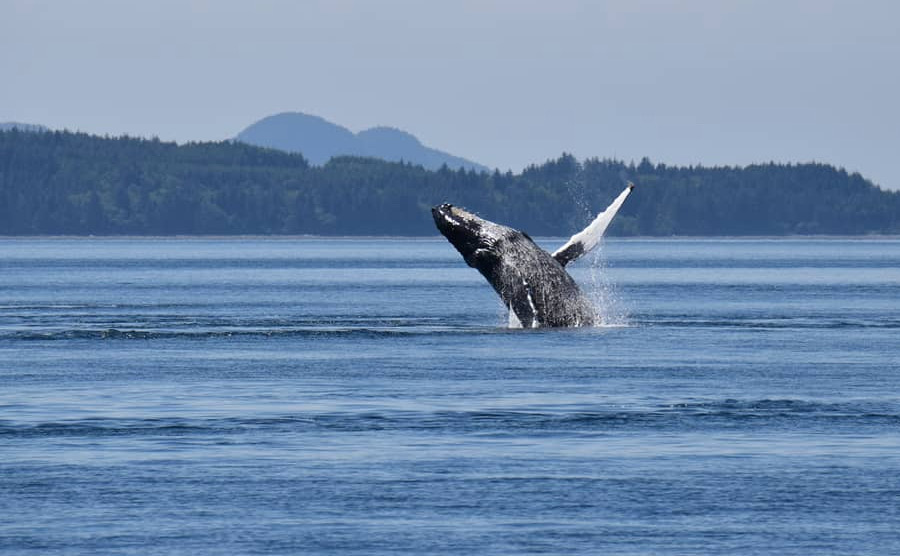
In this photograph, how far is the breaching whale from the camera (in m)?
41.1

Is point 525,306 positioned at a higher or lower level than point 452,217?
lower

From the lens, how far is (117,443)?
25.9 meters

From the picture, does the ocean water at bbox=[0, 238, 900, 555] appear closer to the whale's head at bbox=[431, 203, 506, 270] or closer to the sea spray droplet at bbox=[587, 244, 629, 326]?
the sea spray droplet at bbox=[587, 244, 629, 326]

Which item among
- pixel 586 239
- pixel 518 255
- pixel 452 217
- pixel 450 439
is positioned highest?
pixel 452 217

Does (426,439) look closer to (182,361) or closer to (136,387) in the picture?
(136,387)

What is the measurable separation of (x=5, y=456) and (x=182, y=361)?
14.4 m

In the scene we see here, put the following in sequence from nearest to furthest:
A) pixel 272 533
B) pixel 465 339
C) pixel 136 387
→ pixel 272 533, pixel 136 387, pixel 465 339

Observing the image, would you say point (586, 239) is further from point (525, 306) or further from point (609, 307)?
point (609, 307)

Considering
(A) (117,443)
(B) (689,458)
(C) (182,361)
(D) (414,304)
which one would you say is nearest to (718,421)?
(B) (689,458)

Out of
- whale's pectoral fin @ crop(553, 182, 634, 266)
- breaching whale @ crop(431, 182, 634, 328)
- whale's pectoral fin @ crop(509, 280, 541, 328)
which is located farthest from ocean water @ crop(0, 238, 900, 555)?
whale's pectoral fin @ crop(553, 182, 634, 266)

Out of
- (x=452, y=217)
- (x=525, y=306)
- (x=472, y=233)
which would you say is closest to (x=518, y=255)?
(x=472, y=233)

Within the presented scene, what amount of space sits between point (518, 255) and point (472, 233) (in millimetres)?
1156

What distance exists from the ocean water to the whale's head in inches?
81.6

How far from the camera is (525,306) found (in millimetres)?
43531
